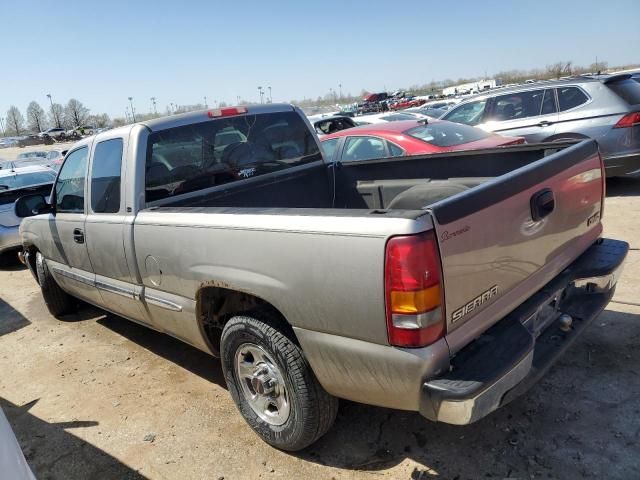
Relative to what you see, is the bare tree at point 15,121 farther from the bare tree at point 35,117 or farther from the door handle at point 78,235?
the door handle at point 78,235

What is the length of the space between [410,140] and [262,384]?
187 inches

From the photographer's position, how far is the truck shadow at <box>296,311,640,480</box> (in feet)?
8.32

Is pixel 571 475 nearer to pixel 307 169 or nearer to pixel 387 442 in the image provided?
pixel 387 442

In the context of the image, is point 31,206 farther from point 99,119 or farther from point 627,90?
point 99,119

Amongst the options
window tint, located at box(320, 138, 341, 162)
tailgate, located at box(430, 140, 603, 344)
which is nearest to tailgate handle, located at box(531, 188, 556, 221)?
tailgate, located at box(430, 140, 603, 344)

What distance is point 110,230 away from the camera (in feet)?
12.0

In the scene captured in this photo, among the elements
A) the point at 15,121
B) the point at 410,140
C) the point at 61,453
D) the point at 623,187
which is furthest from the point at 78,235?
the point at 15,121

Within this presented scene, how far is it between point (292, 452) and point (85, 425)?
1.59 meters

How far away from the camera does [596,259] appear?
3029 millimetres

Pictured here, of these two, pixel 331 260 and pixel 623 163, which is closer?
pixel 331 260

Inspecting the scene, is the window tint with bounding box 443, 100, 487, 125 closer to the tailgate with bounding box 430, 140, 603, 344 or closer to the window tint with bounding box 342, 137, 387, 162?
the window tint with bounding box 342, 137, 387, 162

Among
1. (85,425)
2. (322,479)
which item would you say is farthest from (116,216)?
(322,479)

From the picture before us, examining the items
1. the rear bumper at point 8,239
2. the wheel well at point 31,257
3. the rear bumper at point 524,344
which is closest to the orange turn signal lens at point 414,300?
the rear bumper at point 524,344

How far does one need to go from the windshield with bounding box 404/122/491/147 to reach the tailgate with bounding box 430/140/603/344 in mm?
3886
